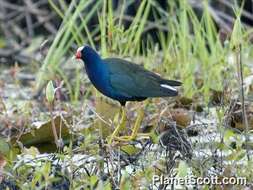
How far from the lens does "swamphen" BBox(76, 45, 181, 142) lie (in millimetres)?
3762

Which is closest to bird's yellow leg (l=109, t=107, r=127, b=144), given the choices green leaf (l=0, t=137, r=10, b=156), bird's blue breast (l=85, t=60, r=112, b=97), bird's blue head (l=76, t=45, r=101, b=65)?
bird's blue breast (l=85, t=60, r=112, b=97)

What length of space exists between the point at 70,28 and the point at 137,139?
142 centimetres

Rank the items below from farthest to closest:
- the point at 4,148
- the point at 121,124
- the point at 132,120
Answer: the point at 132,120
the point at 121,124
the point at 4,148

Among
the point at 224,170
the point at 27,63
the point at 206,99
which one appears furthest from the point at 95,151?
the point at 27,63

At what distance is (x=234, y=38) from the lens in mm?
3098

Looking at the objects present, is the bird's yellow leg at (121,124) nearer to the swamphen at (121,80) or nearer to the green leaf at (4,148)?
the swamphen at (121,80)

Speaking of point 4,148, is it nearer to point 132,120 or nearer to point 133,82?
point 133,82

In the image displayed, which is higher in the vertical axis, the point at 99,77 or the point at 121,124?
the point at 99,77

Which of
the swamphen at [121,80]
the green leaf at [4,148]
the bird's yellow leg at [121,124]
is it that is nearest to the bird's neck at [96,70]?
the swamphen at [121,80]

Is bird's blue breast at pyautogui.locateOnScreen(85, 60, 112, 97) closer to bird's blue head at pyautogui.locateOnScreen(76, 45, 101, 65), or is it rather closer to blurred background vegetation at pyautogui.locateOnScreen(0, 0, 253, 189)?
bird's blue head at pyautogui.locateOnScreen(76, 45, 101, 65)

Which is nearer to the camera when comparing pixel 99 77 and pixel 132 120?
pixel 99 77

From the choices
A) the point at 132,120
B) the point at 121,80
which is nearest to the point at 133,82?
the point at 121,80

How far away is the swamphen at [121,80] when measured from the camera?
3762 millimetres

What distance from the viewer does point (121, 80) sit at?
150 inches
